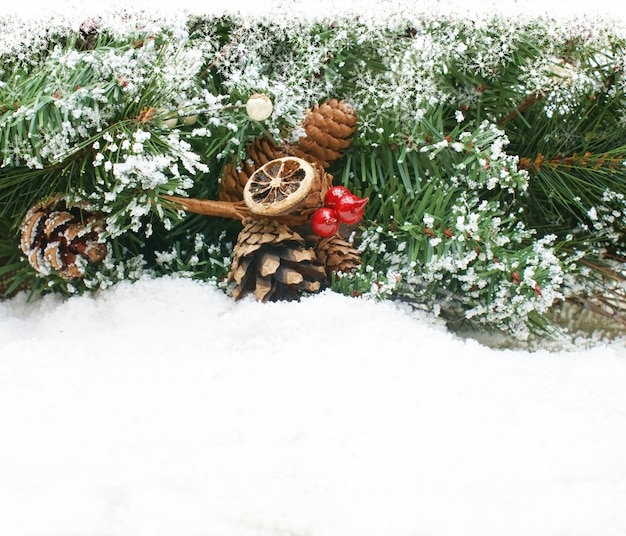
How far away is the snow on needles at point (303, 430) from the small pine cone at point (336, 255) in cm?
5

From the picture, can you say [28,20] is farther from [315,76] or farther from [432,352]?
[432,352]

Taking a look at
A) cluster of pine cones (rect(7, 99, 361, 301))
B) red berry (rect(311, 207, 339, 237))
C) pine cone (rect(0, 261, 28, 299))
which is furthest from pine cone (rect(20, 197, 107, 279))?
red berry (rect(311, 207, 339, 237))

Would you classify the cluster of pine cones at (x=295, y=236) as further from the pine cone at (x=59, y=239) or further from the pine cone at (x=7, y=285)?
the pine cone at (x=7, y=285)

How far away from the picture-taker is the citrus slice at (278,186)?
1.99ft

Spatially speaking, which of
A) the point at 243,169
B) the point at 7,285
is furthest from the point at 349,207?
the point at 7,285

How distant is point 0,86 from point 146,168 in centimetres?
17

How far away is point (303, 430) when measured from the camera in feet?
1.41

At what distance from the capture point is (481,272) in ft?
2.08

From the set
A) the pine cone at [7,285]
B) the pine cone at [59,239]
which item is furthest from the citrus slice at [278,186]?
the pine cone at [7,285]

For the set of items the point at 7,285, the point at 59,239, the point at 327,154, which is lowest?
the point at 7,285

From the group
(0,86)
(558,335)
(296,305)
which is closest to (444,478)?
(296,305)

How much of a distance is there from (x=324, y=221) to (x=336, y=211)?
2cm

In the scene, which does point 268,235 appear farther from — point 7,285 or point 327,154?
point 7,285

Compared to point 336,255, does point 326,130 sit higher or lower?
Result: higher
